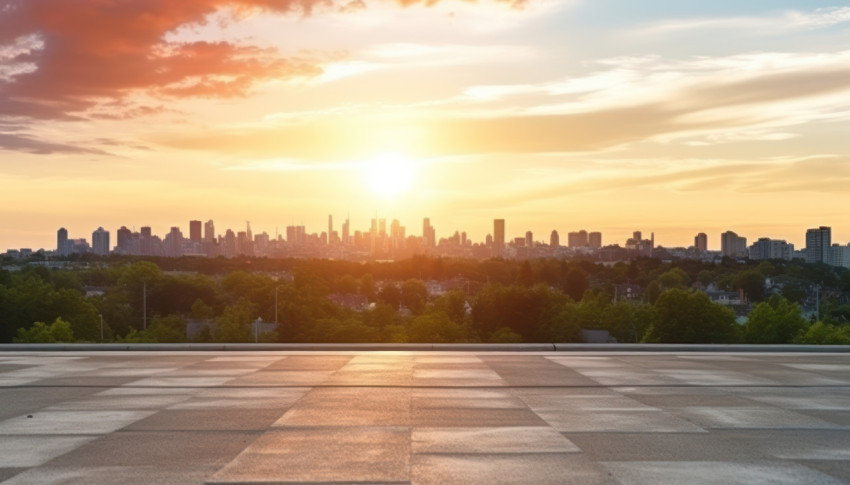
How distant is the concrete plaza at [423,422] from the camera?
1072 cm

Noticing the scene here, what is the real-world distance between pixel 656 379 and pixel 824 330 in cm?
5618

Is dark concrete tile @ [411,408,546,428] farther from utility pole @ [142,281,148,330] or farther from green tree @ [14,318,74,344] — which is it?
utility pole @ [142,281,148,330]

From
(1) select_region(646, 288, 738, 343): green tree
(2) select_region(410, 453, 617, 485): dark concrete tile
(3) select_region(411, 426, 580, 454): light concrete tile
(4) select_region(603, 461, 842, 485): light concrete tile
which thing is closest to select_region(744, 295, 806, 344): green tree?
(1) select_region(646, 288, 738, 343): green tree

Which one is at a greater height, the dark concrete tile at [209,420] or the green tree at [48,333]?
the dark concrete tile at [209,420]

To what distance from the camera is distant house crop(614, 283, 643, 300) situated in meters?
158

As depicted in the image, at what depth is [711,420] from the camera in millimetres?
14133

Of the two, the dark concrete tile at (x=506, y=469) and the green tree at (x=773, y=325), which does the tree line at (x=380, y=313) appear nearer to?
the green tree at (x=773, y=325)

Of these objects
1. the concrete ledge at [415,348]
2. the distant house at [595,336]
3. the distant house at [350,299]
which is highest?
the concrete ledge at [415,348]

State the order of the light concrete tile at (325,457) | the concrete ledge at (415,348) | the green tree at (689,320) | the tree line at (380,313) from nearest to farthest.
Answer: the light concrete tile at (325,457) < the concrete ledge at (415,348) < the green tree at (689,320) < the tree line at (380,313)

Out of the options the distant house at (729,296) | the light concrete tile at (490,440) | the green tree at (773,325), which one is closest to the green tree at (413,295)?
the distant house at (729,296)

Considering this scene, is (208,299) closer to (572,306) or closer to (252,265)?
(572,306)

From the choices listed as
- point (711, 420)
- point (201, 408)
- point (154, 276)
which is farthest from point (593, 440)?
point (154, 276)

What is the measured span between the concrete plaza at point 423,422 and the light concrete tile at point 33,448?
4 centimetres

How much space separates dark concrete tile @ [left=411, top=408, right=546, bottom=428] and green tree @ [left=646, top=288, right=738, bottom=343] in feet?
206
